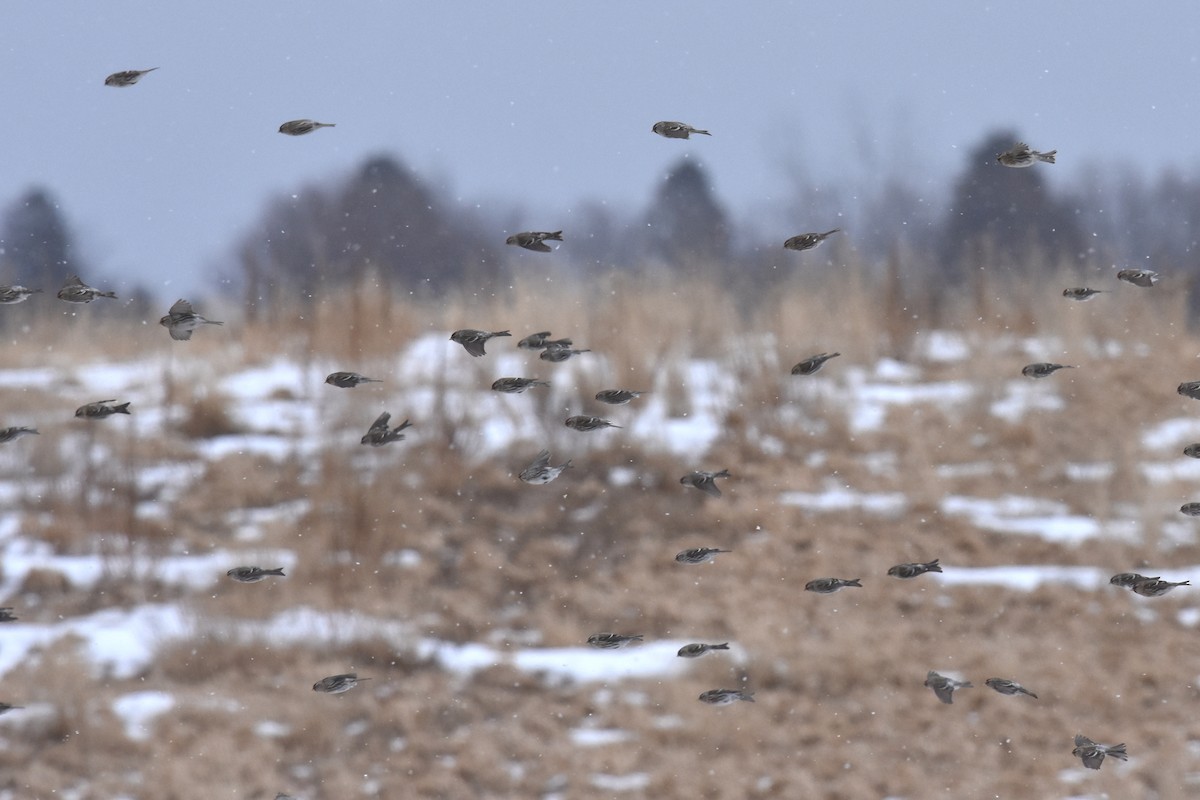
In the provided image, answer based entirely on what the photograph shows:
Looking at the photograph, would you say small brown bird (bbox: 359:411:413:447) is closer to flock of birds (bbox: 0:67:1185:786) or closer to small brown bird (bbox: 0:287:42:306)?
flock of birds (bbox: 0:67:1185:786)

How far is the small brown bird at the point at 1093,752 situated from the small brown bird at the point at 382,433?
316 centimetres

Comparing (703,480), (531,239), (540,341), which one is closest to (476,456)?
(540,341)

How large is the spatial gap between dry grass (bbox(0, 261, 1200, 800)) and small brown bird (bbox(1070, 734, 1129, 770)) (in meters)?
0.13

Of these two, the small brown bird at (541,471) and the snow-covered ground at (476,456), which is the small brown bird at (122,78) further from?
the small brown bird at (541,471)

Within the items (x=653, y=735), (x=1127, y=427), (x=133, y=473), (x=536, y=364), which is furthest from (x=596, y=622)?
(x=1127, y=427)

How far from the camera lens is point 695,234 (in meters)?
5.62

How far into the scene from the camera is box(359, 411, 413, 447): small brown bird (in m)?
4.69

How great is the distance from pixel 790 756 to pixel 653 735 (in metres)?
0.64

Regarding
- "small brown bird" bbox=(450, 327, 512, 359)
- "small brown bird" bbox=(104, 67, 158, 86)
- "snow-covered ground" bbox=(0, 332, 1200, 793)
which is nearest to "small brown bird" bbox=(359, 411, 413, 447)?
"snow-covered ground" bbox=(0, 332, 1200, 793)

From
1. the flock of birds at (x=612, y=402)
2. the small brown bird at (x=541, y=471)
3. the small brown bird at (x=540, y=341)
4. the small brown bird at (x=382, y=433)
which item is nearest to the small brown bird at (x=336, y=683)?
the flock of birds at (x=612, y=402)

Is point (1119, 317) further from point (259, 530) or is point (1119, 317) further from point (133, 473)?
point (133, 473)

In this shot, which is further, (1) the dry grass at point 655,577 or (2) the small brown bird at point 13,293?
(1) the dry grass at point 655,577

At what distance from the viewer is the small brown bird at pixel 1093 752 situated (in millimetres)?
4395

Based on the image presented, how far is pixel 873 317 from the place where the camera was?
217 inches
